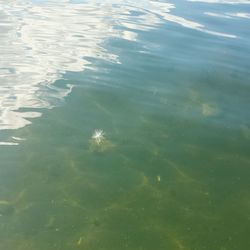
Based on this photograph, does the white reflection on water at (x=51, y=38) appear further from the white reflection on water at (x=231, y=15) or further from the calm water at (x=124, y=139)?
the white reflection on water at (x=231, y=15)

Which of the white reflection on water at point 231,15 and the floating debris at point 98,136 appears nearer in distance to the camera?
the floating debris at point 98,136

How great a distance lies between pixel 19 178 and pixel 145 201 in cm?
318

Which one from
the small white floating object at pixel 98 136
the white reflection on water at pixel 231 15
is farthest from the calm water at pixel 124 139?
the white reflection on water at pixel 231 15

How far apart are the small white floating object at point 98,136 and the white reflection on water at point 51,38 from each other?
7.17 feet

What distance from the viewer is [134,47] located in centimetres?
1820

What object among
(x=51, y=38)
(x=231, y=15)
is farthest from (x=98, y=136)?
(x=231, y=15)

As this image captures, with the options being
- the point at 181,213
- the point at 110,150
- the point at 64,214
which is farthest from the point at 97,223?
the point at 110,150

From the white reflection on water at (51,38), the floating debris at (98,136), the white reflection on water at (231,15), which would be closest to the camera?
the floating debris at (98,136)

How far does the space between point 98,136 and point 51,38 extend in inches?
406

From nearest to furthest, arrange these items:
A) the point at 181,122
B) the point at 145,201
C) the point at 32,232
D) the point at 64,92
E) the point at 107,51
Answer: the point at 32,232 < the point at 145,201 < the point at 181,122 < the point at 64,92 < the point at 107,51

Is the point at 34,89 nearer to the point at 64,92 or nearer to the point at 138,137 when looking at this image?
the point at 64,92

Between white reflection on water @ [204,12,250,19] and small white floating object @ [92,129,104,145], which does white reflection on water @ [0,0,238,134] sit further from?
white reflection on water @ [204,12,250,19]

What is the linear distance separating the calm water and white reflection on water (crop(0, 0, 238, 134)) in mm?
91

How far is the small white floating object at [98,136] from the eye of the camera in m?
10.7
